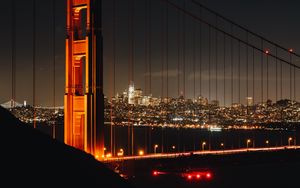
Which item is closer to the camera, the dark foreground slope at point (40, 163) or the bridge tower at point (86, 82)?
the dark foreground slope at point (40, 163)

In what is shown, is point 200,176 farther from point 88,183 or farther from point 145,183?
point 88,183

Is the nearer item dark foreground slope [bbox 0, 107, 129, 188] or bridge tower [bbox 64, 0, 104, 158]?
dark foreground slope [bbox 0, 107, 129, 188]

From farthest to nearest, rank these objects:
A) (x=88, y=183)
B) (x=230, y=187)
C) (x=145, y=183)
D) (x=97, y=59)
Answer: (x=230, y=187), (x=145, y=183), (x=97, y=59), (x=88, y=183)

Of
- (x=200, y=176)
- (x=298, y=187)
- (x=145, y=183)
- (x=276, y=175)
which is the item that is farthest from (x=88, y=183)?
(x=276, y=175)

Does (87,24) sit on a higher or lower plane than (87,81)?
higher
